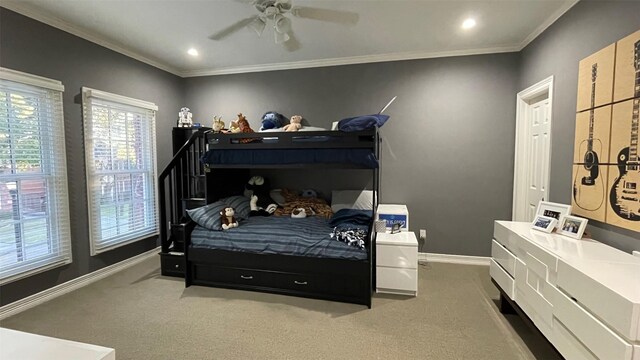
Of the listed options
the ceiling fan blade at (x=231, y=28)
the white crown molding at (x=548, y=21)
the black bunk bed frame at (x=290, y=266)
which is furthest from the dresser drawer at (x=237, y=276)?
the white crown molding at (x=548, y=21)

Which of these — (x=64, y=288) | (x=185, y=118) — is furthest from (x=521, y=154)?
(x=64, y=288)

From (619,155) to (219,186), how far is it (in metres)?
3.55

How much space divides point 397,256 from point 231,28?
8.89ft

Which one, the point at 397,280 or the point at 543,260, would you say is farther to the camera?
the point at 397,280

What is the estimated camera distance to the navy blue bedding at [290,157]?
8.58 ft

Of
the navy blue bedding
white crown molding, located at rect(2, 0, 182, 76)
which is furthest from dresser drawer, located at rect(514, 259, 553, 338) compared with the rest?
white crown molding, located at rect(2, 0, 182, 76)

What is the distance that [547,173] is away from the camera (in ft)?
8.35

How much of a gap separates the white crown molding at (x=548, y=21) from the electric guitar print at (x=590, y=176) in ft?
2.25

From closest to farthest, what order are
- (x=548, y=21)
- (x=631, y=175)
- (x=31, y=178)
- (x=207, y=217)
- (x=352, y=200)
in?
(x=631, y=175)
(x=31, y=178)
(x=548, y=21)
(x=207, y=217)
(x=352, y=200)

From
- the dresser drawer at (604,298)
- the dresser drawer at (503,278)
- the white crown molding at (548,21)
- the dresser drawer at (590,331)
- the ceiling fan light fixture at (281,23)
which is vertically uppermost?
the white crown molding at (548,21)

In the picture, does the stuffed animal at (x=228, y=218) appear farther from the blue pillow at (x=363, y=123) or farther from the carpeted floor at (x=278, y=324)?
the blue pillow at (x=363, y=123)

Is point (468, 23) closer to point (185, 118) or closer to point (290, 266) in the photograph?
point (290, 266)

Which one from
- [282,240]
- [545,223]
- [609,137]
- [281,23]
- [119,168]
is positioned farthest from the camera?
[119,168]

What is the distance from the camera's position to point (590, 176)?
1.95m
